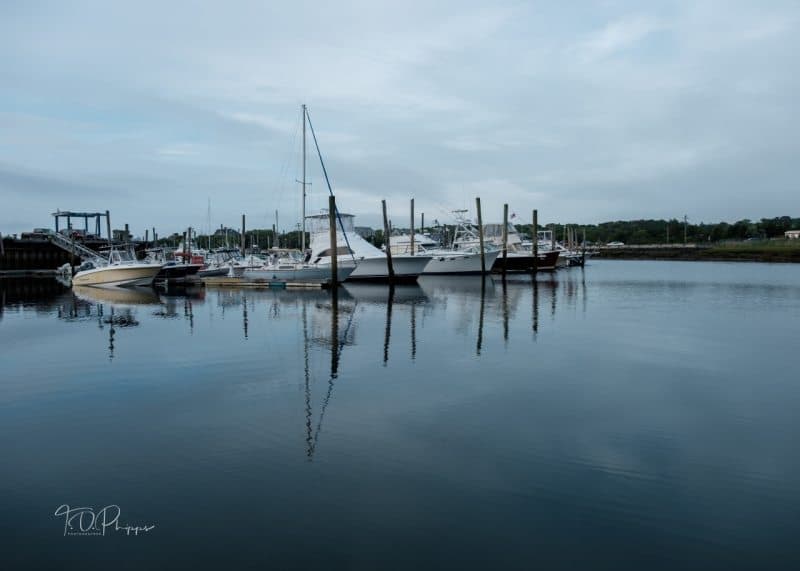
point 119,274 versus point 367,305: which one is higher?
point 119,274

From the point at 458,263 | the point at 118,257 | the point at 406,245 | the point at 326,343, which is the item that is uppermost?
the point at 406,245

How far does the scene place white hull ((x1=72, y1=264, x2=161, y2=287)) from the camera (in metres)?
41.8

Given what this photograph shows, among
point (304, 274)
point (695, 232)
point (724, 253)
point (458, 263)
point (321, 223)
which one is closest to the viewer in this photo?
point (304, 274)

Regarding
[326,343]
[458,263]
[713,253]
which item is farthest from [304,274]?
[713,253]

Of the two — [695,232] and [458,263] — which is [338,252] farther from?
[695,232]

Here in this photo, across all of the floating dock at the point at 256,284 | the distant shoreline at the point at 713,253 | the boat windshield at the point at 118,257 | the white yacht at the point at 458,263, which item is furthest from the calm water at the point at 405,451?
the distant shoreline at the point at 713,253

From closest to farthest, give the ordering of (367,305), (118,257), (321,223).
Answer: (367,305), (118,257), (321,223)

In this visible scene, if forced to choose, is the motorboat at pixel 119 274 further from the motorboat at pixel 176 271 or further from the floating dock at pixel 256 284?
the floating dock at pixel 256 284

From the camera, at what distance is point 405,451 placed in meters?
8.23

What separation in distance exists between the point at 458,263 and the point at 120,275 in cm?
2808

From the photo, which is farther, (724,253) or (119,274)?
(724,253)

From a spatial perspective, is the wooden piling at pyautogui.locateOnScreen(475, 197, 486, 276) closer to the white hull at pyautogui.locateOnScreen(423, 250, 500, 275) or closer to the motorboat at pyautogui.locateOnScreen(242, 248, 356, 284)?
the white hull at pyautogui.locateOnScreen(423, 250, 500, 275)
